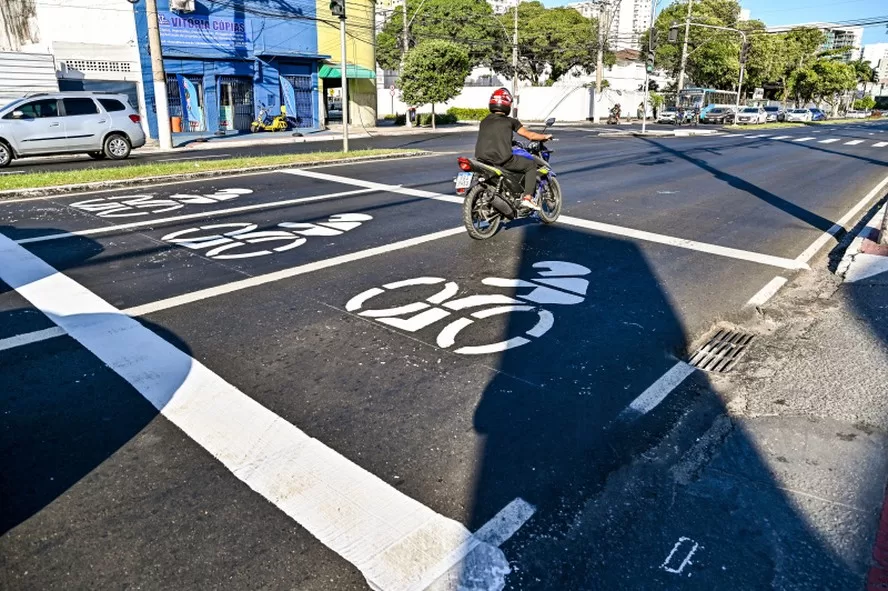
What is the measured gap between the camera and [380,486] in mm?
3191

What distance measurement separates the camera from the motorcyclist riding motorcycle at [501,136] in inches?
314

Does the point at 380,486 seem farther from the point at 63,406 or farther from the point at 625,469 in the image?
the point at 63,406

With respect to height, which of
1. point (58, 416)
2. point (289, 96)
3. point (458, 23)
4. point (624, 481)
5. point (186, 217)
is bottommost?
point (624, 481)

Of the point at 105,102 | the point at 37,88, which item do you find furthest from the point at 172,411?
the point at 37,88

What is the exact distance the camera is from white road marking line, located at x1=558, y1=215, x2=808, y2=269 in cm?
781

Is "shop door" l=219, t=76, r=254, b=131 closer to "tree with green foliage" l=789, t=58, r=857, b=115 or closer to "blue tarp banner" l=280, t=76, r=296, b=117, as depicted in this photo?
"blue tarp banner" l=280, t=76, r=296, b=117

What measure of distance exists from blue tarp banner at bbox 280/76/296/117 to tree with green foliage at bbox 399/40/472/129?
6.13 m

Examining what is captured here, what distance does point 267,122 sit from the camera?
31.4 meters

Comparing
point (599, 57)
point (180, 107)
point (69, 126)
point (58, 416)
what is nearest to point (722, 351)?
point (58, 416)

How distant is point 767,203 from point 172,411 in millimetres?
11499

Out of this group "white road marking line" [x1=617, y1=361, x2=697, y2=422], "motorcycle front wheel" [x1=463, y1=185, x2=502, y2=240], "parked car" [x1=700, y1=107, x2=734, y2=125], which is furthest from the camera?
"parked car" [x1=700, y1=107, x2=734, y2=125]

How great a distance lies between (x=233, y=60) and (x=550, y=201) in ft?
82.7

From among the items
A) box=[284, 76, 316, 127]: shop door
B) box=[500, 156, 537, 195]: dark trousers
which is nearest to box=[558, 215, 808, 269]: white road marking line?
box=[500, 156, 537, 195]: dark trousers

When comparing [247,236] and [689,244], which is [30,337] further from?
[689,244]
